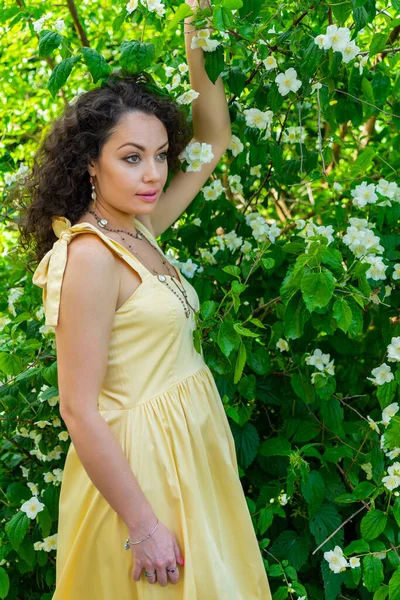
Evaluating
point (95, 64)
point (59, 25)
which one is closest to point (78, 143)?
point (95, 64)

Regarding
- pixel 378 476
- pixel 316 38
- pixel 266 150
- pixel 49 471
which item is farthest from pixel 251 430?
pixel 316 38

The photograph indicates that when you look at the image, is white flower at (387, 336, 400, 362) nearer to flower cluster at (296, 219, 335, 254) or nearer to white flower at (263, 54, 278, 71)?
flower cluster at (296, 219, 335, 254)

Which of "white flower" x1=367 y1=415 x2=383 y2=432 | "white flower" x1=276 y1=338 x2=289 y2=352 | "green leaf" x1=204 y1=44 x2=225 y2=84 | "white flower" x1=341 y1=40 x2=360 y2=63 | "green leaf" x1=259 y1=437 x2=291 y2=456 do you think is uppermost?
"green leaf" x1=204 y1=44 x2=225 y2=84

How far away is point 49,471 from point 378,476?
99cm

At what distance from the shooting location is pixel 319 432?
2.34 meters

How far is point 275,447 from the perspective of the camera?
225cm

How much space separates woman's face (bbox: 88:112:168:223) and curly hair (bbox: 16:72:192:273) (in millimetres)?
23

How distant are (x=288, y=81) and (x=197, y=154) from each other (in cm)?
31

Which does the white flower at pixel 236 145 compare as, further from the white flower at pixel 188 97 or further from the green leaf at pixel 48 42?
the green leaf at pixel 48 42

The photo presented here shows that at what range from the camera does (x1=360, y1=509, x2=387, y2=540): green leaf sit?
81.3 inches

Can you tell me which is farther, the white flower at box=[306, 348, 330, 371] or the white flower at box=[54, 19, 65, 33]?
the white flower at box=[306, 348, 330, 371]

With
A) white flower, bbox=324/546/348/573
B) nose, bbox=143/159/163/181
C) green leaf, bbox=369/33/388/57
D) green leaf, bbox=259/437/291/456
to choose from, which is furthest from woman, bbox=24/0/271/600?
green leaf, bbox=369/33/388/57

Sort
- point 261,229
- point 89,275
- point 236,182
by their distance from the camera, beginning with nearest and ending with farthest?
point 89,275 < point 261,229 < point 236,182

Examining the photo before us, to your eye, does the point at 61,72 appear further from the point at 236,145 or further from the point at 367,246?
the point at 367,246
